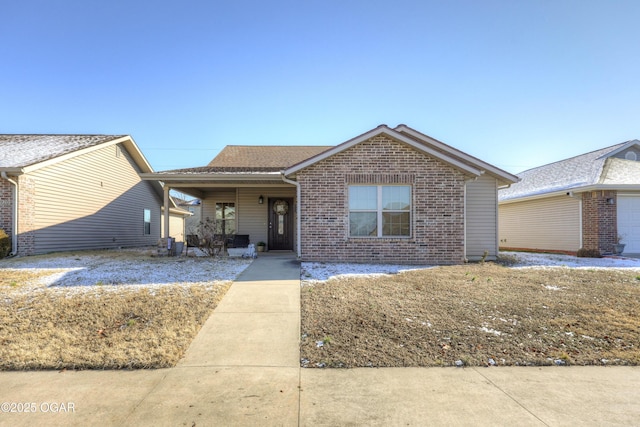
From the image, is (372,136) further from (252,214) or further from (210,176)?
(252,214)

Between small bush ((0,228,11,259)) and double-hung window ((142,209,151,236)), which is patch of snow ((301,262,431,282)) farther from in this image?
→ double-hung window ((142,209,151,236))

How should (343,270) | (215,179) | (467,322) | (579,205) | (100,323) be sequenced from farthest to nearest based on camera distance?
(579,205) → (215,179) → (343,270) → (467,322) → (100,323)

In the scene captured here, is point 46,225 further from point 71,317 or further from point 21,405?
point 21,405

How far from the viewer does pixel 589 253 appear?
12.6m

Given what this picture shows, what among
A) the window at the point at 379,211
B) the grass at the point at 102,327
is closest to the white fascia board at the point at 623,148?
the window at the point at 379,211

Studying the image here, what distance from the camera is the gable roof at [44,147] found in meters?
11.3

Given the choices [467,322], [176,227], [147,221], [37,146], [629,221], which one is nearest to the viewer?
[467,322]

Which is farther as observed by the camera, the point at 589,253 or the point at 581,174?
the point at 581,174

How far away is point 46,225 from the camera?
12.0 m

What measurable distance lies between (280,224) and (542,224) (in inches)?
467

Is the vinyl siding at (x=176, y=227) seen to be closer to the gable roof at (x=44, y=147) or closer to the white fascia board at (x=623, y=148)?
the gable roof at (x=44, y=147)

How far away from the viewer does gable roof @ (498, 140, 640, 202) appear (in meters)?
13.3

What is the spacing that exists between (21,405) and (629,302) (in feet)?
29.5

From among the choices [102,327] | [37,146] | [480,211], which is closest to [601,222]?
[480,211]
